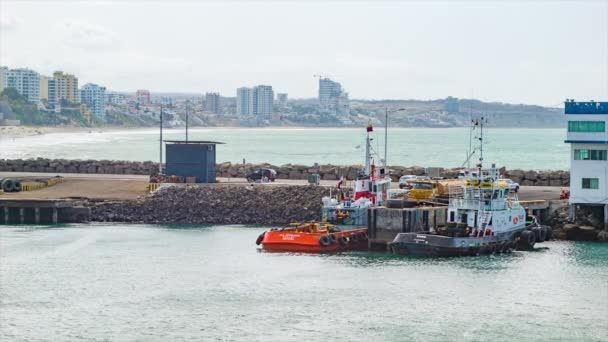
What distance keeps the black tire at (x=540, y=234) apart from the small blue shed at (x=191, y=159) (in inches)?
881

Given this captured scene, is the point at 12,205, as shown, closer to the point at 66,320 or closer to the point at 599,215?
the point at 66,320

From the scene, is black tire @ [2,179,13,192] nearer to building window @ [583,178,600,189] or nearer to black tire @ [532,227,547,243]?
black tire @ [532,227,547,243]

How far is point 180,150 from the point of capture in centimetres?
7125

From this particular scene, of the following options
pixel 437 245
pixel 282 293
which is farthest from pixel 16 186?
pixel 282 293

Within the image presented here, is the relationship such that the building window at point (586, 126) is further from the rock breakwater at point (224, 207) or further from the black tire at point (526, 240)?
the rock breakwater at point (224, 207)

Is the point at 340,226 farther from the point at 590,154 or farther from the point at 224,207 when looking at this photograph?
the point at 590,154

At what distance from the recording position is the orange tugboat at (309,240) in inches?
2119

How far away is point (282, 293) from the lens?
145 feet

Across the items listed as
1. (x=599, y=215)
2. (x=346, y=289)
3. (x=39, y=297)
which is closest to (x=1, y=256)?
(x=39, y=297)

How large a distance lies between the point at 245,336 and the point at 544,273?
→ 16063mm

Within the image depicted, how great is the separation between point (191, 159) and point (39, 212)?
33.8ft

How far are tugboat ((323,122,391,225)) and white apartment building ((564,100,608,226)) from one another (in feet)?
31.6

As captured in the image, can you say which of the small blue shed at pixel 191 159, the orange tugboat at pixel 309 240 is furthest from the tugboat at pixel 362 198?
the small blue shed at pixel 191 159

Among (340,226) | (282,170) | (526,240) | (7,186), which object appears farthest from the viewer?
(282,170)
